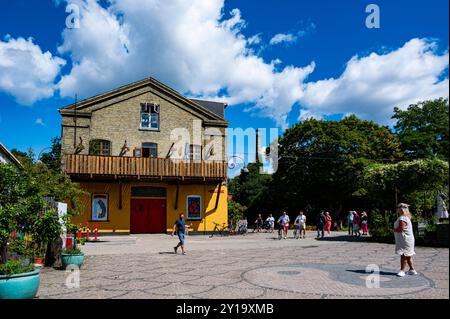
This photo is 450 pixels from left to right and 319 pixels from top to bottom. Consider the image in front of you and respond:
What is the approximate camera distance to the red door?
27.5m

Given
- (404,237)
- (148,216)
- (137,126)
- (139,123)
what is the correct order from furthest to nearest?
1. (139,123)
2. (137,126)
3. (148,216)
4. (404,237)

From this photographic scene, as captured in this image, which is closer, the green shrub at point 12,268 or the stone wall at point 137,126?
the green shrub at point 12,268

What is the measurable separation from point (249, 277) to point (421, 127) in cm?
4258

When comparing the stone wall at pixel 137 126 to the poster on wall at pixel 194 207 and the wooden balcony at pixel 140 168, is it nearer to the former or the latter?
the wooden balcony at pixel 140 168

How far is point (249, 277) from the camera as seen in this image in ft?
31.6

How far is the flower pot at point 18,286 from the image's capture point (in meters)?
6.80

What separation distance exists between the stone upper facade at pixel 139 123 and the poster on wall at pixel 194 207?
3.07m

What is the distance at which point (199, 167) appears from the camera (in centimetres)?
2683

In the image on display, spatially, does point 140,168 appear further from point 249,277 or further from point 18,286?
point 18,286

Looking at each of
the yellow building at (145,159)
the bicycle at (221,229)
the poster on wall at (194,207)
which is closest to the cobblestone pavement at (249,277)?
the yellow building at (145,159)

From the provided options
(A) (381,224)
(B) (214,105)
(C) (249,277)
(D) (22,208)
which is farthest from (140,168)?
(C) (249,277)

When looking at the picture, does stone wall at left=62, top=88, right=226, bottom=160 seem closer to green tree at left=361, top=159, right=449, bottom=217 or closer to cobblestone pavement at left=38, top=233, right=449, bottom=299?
green tree at left=361, top=159, right=449, bottom=217
